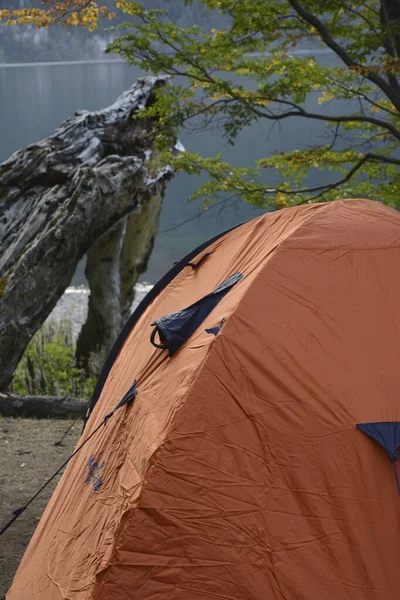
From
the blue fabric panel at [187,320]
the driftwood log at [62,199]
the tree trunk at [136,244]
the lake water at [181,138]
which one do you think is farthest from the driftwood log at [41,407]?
the tree trunk at [136,244]

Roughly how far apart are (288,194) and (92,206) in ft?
9.15

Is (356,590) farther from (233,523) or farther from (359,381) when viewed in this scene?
(359,381)

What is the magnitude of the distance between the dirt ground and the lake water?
3485 millimetres

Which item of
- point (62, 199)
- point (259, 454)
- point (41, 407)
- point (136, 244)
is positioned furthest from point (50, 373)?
point (259, 454)

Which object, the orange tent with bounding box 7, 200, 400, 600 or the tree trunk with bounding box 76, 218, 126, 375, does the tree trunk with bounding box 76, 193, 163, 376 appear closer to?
the tree trunk with bounding box 76, 218, 126, 375

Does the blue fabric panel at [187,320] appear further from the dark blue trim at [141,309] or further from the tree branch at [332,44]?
the tree branch at [332,44]

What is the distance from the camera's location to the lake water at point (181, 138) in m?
28.5

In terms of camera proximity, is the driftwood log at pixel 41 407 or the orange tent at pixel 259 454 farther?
the driftwood log at pixel 41 407

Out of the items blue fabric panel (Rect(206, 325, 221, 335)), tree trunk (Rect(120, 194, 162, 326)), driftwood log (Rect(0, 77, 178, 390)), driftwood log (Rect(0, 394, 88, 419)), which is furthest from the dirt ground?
tree trunk (Rect(120, 194, 162, 326))

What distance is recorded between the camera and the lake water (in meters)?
28.5

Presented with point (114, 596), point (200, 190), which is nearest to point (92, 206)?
point (200, 190)

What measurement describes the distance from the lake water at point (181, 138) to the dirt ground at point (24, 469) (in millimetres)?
3485

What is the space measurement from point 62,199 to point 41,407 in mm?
2290

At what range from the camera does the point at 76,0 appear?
877cm
